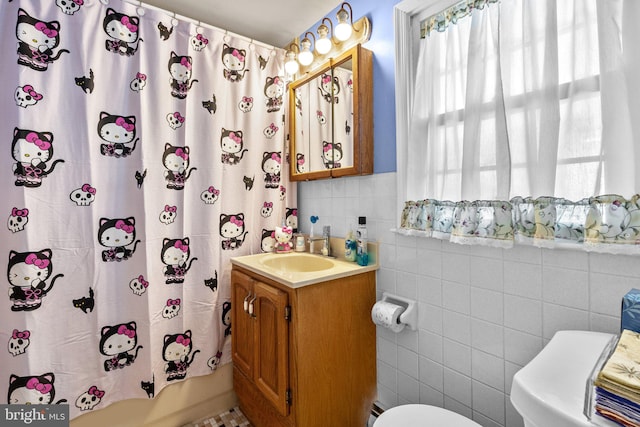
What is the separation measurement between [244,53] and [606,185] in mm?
1882

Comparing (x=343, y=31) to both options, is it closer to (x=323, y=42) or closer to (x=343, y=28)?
(x=343, y=28)

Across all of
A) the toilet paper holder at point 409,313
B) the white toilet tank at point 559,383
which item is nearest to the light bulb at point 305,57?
the toilet paper holder at point 409,313

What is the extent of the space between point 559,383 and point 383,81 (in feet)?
4.51

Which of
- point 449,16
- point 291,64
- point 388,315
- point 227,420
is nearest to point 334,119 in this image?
point 291,64

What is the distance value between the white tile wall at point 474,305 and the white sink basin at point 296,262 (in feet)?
1.03

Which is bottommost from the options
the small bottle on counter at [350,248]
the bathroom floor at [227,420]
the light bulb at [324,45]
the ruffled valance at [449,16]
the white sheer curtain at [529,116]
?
the bathroom floor at [227,420]

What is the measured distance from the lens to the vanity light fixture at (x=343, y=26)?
159 centimetres

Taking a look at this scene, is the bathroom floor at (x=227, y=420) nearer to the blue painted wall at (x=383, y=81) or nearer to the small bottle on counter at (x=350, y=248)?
the small bottle on counter at (x=350, y=248)

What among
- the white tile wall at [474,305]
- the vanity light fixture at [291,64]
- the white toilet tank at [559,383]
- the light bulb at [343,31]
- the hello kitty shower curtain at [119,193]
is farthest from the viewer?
the vanity light fixture at [291,64]

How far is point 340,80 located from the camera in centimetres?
168

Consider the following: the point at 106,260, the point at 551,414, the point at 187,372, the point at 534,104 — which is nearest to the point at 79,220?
the point at 106,260

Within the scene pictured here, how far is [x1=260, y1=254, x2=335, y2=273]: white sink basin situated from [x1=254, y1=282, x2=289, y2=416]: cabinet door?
275 mm

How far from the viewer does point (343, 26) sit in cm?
159

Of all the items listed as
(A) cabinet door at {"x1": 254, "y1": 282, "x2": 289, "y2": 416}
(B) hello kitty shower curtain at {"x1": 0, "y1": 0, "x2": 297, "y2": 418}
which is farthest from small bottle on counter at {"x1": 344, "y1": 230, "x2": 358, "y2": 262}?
(B) hello kitty shower curtain at {"x1": 0, "y1": 0, "x2": 297, "y2": 418}
